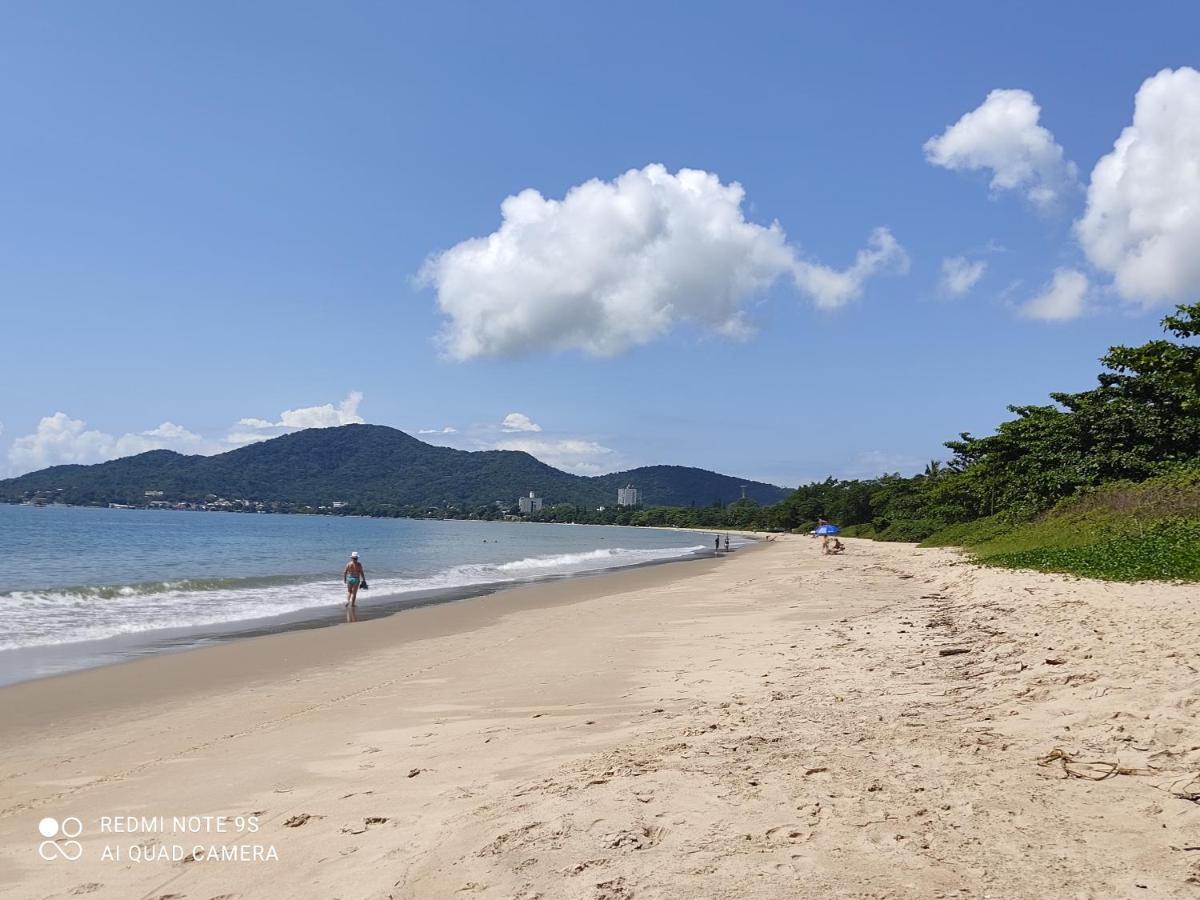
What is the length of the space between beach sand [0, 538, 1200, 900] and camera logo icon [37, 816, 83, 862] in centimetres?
10

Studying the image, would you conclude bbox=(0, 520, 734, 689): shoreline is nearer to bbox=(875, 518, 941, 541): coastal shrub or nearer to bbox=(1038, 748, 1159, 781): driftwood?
bbox=(1038, 748, 1159, 781): driftwood

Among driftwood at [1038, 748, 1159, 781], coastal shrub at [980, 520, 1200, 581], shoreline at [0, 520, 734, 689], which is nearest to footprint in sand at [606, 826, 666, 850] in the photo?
driftwood at [1038, 748, 1159, 781]

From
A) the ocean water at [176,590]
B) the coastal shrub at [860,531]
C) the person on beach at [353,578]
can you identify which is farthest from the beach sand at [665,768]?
the coastal shrub at [860,531]

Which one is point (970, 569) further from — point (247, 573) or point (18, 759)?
point (247, 573)

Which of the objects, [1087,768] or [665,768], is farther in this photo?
[665,768]

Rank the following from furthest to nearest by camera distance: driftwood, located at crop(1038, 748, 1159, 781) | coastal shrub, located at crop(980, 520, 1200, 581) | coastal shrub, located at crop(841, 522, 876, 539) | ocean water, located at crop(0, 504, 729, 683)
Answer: coastal shrub, located at crop(841, 522, 876, 539)
ocean water, located at crop(0, 504, 729, 683)
coastal shrub, located at crop(980, 520, 1200, 581)
driftwood, located at crop(1038, 748, 1159, 781)

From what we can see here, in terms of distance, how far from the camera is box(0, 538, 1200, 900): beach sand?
12.0 ft

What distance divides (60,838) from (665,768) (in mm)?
4105

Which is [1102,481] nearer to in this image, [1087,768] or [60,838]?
[1087,768]

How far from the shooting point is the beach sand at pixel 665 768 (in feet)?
12.0

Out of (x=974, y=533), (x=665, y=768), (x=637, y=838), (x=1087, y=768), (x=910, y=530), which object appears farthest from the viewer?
(x=910, y=530)

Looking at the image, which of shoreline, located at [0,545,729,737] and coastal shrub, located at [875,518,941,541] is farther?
coastal shrub, located at [875,518,941,541]

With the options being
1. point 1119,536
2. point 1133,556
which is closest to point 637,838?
point 1133,556

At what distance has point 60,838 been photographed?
5113mm
